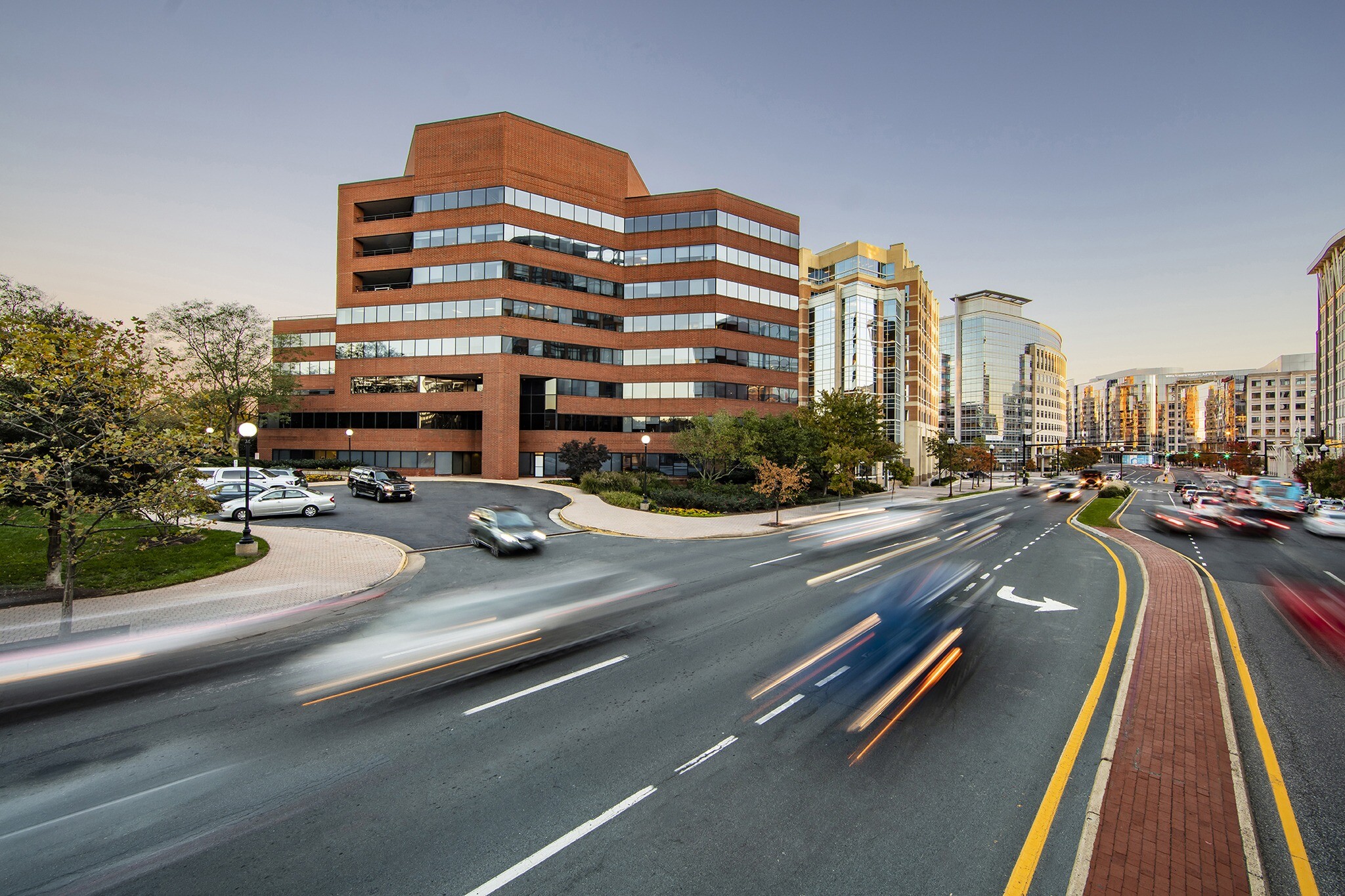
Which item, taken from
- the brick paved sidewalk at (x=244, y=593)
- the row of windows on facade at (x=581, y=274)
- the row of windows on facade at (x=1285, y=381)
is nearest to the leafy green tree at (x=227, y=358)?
the row of windows on facade at (x=581, y=274)

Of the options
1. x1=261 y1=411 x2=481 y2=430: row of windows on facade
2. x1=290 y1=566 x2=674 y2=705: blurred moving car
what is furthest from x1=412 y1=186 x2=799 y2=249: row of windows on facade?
x1=290 y1=566 x2=674 y2=705: blurred moving car

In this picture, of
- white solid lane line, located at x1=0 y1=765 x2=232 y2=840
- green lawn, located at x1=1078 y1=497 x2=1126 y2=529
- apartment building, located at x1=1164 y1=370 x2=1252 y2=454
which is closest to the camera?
white solid lane line, located at x1=0 y1=765 x2=232 y2=840

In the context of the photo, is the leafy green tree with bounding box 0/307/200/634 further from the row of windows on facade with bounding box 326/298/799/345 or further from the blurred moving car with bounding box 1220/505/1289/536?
the blurred moving car with bounding box 1220/505/1289/536

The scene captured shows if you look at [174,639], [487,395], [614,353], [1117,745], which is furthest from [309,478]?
[1117,745]

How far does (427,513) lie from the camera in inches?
1006

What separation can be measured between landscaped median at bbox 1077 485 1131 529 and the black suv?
124 ft

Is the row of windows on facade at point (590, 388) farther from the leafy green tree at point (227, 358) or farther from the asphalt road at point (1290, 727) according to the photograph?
the asphalt road at point (1290, 727)

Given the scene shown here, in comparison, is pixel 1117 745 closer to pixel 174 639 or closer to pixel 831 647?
pixel 831 647

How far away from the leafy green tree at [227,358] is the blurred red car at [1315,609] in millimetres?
60737

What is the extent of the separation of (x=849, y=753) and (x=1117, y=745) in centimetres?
328

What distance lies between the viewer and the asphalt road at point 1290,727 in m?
4.65

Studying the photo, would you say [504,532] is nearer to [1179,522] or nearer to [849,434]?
[849,434]

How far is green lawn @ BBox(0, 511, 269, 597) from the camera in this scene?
12.3m

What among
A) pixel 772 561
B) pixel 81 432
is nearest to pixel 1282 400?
pixel 772 561
